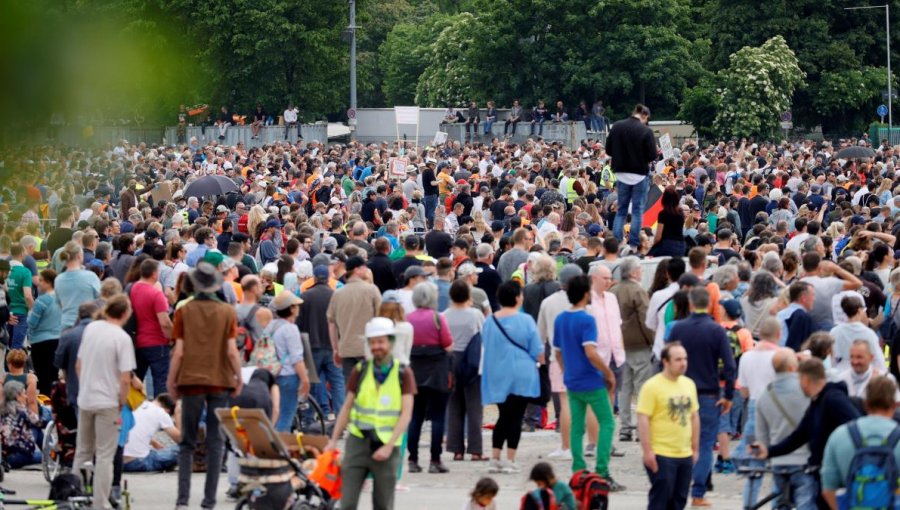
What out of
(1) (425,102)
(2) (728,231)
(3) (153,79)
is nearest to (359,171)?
(2) (728,231)

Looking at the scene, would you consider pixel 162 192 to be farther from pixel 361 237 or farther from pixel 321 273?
pixel 321 273

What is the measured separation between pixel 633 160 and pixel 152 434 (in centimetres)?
705

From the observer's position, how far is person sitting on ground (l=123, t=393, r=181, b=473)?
44.0 feet

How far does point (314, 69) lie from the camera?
69875 millimetres

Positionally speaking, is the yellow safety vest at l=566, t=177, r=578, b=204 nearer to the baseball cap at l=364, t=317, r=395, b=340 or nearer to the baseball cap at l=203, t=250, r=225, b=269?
the baseball cap at l=203, t=250, r=225, b=269

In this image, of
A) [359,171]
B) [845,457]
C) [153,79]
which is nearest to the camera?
[153,79]

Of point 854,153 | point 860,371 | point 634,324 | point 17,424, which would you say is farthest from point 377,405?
point 854,153

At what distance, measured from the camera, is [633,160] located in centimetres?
1858

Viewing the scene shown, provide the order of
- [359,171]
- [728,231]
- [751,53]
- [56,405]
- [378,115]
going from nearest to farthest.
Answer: [56,405]
[728,231]
[359,171]
[751,53]
[378,115]

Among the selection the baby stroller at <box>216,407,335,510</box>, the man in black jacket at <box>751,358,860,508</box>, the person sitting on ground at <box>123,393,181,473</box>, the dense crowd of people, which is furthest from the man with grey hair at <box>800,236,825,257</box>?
the baby stroller at <box>216,407,335,510</box>

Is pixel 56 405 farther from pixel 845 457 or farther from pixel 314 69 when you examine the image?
pixel 314 69

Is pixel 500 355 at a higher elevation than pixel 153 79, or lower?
lower

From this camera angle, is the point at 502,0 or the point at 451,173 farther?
the point at 502,0

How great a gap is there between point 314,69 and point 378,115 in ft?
12.3
